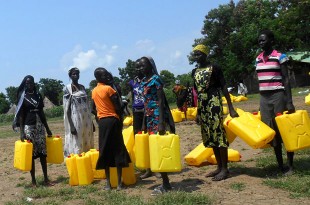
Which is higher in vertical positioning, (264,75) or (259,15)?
(259,15)

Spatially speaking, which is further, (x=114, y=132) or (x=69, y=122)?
(x=69, y=122)

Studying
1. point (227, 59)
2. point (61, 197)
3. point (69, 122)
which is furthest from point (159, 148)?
point (227, 59)

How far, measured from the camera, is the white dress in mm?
6734

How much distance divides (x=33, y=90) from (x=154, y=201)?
294cm

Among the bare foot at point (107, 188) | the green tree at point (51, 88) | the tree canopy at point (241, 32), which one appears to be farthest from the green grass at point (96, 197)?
the green tree at point (51, 88)

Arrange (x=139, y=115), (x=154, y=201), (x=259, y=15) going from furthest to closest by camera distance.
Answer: (x=259, y=15)
(x=139, y=115)
(x=154, y=201)

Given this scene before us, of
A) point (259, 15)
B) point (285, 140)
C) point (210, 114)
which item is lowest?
point (285, 140)

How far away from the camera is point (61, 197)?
5.41 meters

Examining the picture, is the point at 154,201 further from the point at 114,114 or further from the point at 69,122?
the point at 69,122

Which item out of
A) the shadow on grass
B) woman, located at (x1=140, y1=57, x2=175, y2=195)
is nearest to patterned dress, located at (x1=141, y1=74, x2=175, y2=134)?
woman, located at (x1=140, y1=57, x2=175, y2=195)

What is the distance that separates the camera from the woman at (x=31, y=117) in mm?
6277

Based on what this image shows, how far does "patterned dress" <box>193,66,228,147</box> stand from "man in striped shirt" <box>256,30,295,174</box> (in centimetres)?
59

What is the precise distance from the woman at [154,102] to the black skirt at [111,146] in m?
0.44

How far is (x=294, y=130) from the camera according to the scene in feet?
17.0
